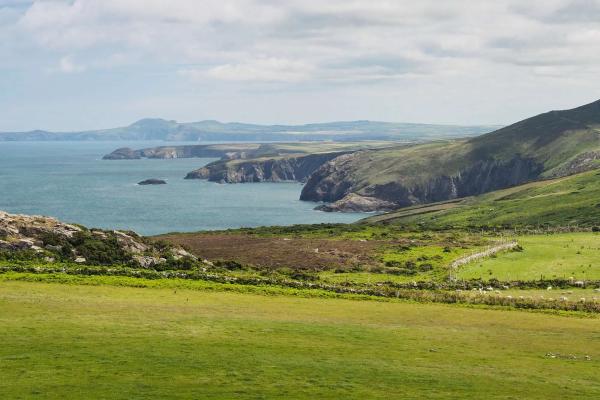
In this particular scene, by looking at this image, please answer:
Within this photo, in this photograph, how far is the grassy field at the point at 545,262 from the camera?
7381 cm

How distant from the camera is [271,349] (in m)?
36.2

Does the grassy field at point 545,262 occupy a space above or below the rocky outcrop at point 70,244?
below

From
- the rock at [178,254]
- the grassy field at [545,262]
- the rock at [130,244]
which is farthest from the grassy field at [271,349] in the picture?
the grassy field at [545,262]

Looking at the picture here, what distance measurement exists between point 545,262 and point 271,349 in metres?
54.2

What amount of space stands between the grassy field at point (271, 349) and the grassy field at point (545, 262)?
2423cm

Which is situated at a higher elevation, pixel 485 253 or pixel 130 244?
pixel 130 244

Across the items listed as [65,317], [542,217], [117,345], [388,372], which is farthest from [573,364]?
[542,217]

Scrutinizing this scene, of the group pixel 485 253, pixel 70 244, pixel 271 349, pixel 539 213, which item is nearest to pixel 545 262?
pixel 485 253

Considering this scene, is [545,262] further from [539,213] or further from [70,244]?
[539,213]

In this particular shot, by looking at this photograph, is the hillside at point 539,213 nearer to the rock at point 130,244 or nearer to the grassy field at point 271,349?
the rock at point 130,244

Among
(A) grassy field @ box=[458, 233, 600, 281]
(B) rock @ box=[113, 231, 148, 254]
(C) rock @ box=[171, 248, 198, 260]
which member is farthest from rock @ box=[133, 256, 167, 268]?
(A) grassy field @ box=[458, 233, 600, 281]

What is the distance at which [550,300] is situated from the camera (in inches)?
2183

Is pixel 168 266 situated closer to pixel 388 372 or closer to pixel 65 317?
pixel 65 317

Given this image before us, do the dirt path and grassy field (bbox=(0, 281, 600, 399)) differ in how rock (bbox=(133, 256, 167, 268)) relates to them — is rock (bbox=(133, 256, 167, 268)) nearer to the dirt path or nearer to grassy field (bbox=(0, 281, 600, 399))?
grassy field (bbox=(0, 281, 600, 399))
